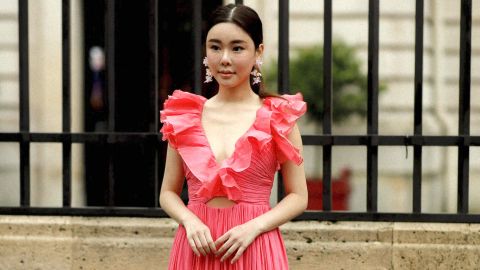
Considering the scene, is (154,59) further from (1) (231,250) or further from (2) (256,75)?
(1) (231,250)

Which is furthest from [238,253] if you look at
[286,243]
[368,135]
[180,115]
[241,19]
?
[368,135]

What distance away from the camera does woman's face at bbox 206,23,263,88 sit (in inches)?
117

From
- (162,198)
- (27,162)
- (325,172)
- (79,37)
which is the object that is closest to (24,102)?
(27,162)

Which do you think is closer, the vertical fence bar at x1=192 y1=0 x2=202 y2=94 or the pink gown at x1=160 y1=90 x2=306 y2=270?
the pink gown at x1=160 y1=90 x2=306 y2=270

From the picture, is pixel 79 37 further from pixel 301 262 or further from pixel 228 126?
pixel 228 126

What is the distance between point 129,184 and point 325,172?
10.7 ft

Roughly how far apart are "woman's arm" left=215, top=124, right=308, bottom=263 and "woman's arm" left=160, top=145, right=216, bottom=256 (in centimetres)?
5

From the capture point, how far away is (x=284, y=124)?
3074mm

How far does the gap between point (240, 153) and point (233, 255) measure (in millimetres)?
349

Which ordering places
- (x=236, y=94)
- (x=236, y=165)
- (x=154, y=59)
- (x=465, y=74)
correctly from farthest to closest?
1. (x=154, y=59)
2. (x=465, y=74)
3. (x=236, y=94)
4. (x=236, y=165)

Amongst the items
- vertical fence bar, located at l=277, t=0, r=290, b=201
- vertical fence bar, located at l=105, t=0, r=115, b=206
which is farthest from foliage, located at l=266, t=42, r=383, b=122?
vertical fence bar, located at l=105, t=0, r=115, b=206

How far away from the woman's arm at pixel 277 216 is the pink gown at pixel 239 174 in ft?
0.14

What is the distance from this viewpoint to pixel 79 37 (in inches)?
335

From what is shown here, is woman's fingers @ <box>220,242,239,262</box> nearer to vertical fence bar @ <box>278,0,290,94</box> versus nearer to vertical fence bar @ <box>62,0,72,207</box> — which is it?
vertical fence bar @ <box>278,0,290,94</box>
